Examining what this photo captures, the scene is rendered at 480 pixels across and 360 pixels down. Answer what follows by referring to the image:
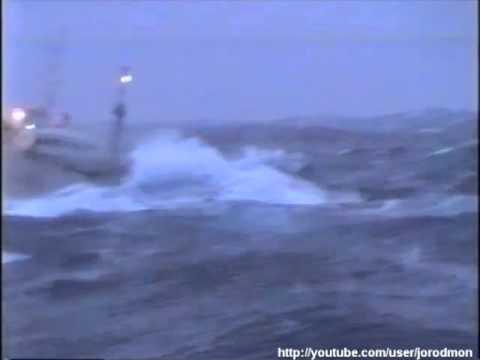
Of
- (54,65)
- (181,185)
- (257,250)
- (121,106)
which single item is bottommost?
(257,250)

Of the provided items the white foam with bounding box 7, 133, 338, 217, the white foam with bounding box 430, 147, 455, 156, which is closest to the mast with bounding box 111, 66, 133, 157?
the white foam with bounding box 7, 133, 338, 217

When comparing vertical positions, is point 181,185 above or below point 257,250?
above

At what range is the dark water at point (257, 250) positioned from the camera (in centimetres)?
328

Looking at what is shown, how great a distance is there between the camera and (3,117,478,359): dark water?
3277 mm

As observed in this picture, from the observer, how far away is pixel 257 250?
3.30 m

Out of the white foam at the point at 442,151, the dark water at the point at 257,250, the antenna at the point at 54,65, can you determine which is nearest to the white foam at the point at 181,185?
the dark water at the point at 257,250

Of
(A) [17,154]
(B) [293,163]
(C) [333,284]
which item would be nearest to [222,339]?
(C) [333,284]

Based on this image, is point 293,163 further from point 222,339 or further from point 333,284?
point 222,339

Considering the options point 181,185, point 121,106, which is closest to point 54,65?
point 121,106

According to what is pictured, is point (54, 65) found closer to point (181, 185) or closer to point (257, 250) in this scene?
point (181, 185)

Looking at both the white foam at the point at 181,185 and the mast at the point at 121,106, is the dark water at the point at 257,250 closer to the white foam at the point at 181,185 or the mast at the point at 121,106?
the white foam at the point at 181,185

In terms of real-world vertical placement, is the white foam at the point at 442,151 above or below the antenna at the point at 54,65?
below

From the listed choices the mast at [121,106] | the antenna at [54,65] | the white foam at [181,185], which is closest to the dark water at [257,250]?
the white foam at [181,185]

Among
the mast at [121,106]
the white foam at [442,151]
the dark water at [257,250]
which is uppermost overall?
the mast at [121,106]
